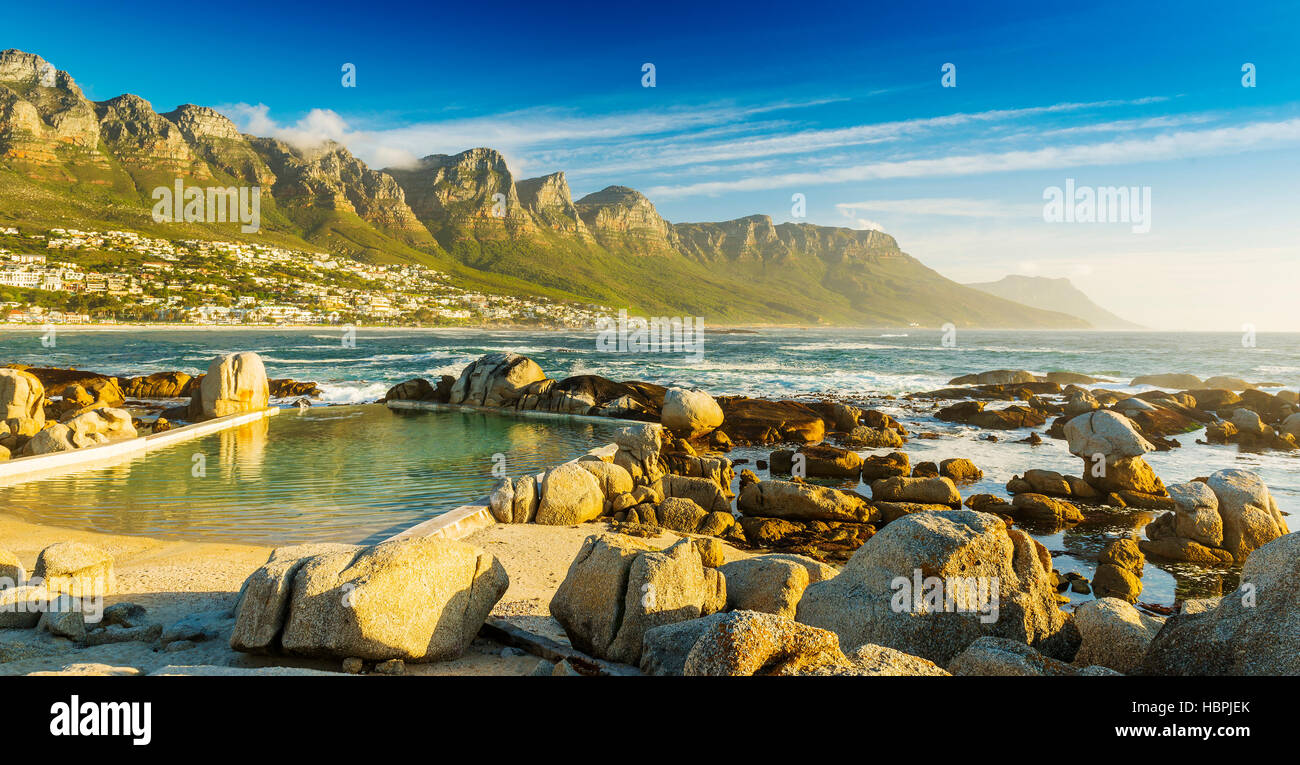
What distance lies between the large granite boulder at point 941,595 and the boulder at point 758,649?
2.06 m

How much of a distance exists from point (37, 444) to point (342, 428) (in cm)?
945

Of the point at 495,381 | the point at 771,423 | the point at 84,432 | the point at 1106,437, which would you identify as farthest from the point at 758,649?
the point at 495,381

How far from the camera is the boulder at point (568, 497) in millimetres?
14094

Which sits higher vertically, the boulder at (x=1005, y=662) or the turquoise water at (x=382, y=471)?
→ the boulder at (x=1005, y=662)

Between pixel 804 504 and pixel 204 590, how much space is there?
39.7ft

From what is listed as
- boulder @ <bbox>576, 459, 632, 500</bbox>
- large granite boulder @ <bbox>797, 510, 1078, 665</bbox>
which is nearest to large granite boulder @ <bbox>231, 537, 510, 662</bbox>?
large granite boulder @ <bbox>797, 510, 1078, 665</bbox>

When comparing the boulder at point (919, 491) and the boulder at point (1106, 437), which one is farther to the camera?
the boulder at point (1106, 437)

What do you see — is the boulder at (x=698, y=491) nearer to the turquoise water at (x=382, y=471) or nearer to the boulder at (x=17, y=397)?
the turquoise water at (x=382, y=471)

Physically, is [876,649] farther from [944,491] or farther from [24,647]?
[944,491]

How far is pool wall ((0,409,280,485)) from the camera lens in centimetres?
1630

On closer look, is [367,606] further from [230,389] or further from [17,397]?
[230,389]

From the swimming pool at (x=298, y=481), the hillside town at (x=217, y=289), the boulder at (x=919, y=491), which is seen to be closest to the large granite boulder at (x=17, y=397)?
the swimming pool at (x=298, y=481)

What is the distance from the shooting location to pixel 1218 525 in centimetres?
1300

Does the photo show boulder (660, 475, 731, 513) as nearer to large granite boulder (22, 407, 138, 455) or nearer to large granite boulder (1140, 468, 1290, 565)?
large granite boulder (1140, 468, 1290, 565)
